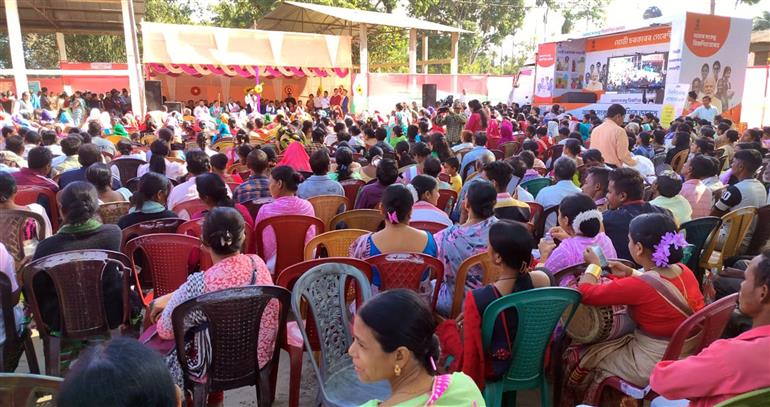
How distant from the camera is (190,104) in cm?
1958

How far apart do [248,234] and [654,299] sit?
237cm

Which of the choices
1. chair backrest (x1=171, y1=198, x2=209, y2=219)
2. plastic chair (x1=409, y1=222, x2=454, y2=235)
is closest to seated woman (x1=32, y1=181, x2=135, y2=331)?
chair backrest (x1=171, y1=198, x2=209, y2=219)

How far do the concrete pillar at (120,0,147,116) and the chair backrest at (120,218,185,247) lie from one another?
42.7 ft

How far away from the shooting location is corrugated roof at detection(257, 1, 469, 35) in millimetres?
19797

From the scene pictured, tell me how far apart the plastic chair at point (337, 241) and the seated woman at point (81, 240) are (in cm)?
103

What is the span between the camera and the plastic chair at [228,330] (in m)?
2.16

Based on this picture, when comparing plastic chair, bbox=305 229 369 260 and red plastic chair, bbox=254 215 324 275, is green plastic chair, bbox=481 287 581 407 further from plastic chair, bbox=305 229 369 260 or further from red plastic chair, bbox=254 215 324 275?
red plastic chair, bbox=254 215 324 275

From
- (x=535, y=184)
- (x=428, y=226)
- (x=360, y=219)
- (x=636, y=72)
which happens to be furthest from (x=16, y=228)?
(x=636, y=72)

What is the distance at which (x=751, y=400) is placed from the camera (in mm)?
1461

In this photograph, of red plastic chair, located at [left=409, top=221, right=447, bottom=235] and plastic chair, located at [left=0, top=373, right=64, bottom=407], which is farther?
red plastic chair, located at [left=409, top=221, right=447, bottom=235]

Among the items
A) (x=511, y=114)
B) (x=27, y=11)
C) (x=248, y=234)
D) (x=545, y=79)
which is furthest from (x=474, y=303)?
(x=27, y=11)

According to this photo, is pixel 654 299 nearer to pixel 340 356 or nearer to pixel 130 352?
pixel 340 356

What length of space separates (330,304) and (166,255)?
116 centimetres

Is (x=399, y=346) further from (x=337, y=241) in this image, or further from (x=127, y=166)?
(x=127, y=166)
